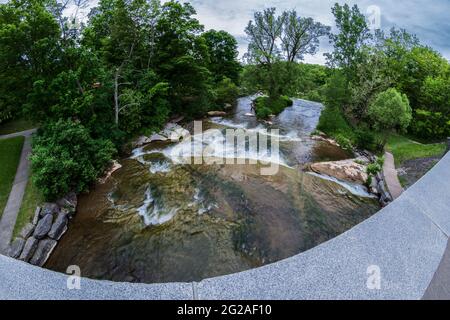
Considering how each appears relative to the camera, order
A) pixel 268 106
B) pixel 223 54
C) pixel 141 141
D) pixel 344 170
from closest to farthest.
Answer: pixel 344 170, pixel 141 141, pixel 268 106, pixel 223 54

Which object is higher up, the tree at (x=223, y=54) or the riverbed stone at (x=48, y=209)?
the tree at (x=223, y=54)

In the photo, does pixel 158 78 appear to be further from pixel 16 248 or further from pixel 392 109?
pixel 392 109

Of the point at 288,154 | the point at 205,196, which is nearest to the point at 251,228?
the point at 205,196

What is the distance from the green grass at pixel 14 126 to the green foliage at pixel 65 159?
179 inches

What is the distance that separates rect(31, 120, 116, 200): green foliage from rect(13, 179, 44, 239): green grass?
40 cm

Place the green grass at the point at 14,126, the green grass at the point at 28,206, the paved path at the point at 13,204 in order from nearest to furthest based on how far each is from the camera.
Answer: the paved path at the point at 13,204 → the green grass at the point at 28,206 → the green grass at the point at 14,126

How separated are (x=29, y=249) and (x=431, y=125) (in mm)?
18053

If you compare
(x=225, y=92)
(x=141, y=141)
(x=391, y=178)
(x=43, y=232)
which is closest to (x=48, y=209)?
(x=43, y=232)

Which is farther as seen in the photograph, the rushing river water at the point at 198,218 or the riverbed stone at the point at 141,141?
the riverbed stone at the point at 141,141

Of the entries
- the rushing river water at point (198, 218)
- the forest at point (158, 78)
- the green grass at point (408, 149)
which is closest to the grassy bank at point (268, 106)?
the forest at point (158, 78)

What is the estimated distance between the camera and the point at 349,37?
16.4m

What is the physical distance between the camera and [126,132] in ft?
37.3

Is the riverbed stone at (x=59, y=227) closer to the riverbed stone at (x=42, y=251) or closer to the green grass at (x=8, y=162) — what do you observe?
the riverbed stone at (x=42, y=251)

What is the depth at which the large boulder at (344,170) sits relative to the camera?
880 centimetres
